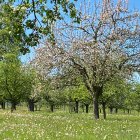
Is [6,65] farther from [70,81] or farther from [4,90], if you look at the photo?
[70,81]

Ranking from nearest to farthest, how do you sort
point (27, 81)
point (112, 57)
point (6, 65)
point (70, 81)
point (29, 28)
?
1. point (29, 28)
2. point (112, 57)
3. point (70, 81)
4. point (6, 65)
5. point (27, 81)

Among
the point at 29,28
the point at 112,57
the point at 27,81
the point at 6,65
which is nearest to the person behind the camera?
the point at 29,28

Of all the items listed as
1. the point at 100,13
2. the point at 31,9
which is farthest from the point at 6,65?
the point at 31,9

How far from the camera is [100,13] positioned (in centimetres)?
3503

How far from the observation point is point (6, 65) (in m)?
51.7

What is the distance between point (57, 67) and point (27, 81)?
21.4 meters

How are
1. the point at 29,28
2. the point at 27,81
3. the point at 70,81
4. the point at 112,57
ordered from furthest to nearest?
the point at 27,81 < the point at 70,81 < the point at 112,57 < the point at 29,28

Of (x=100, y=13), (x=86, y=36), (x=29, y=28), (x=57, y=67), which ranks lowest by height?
(x=29, y=28)

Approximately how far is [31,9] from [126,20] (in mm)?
25943

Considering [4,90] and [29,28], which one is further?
[4,90]

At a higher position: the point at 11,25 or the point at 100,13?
the point at 100,13

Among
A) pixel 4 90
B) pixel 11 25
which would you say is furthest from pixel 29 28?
pixel 4 90

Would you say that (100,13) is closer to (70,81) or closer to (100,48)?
(100,48)

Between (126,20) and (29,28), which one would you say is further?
(126,20)
